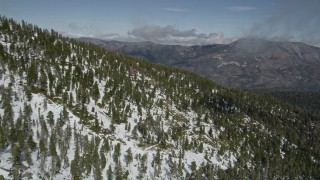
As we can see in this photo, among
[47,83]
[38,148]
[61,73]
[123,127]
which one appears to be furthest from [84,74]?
[38,148]

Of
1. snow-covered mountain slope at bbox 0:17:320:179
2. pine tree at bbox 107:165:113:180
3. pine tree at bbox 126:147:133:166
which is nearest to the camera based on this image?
snow-covered mountain slope at bbox 0:17:320:179

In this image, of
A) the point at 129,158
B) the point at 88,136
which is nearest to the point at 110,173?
the point at 129,158

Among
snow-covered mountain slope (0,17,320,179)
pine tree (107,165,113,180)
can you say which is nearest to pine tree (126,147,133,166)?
snow-covered mountain slope (0,17,320,179)

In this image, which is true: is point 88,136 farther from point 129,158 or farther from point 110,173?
point 110,173

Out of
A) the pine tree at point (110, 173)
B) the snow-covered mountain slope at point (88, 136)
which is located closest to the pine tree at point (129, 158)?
the snow-covered mountain slope at point (88, 136)

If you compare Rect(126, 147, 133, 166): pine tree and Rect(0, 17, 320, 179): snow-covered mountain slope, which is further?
Rect(126, 147, 133, 166): pine tree

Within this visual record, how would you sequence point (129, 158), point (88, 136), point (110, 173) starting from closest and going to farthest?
point (110, 173) → point (129, 158) → point (88, 136)

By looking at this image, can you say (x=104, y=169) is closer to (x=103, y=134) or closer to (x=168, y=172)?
(x=103, y=134)

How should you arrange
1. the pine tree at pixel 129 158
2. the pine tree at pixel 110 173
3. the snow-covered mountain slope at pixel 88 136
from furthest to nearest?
the pine tree at pixel 129 158 → the pine tree at pixel 110 173 → the snow-covered mountain slope at pixel 88 136

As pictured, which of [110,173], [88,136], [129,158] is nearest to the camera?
Result: [110,173]

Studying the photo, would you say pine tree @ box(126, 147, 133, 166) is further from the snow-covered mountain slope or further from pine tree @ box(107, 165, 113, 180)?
pine tree @ box(107, 165, 113, 180)

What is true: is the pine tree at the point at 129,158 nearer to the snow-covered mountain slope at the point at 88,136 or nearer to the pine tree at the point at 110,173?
the snow-covered mountain slope at the point at 88,136
